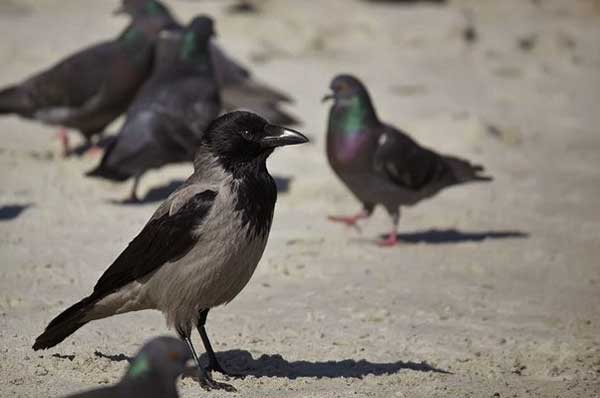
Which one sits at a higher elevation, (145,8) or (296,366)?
(145,8)

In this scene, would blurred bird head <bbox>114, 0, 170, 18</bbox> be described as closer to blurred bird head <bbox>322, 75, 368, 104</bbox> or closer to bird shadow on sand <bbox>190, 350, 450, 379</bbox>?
blurred bird head <bbox>322, 75, 368, 104</bbox>

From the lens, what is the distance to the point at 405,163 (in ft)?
28.5

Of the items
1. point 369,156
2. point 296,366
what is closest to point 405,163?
point 369,156

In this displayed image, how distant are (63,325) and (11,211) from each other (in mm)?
3583

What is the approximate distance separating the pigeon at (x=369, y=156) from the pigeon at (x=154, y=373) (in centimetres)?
455

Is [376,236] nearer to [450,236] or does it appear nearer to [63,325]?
[450,236]

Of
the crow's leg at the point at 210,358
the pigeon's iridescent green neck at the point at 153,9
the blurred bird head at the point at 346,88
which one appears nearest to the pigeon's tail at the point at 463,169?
the blurred bird head at the point at 346,88

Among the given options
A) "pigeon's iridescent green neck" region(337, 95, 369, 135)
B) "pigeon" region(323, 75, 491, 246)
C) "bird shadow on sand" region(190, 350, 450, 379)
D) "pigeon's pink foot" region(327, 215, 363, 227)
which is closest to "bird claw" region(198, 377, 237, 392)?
"bird shadow on sand" region(190, 350, 450, 379)

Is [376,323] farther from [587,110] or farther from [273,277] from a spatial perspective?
[587,110]

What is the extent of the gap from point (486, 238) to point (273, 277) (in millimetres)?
2205

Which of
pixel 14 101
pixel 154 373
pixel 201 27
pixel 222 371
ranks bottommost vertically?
pixel 14 101

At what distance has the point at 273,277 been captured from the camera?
7555 millimetres

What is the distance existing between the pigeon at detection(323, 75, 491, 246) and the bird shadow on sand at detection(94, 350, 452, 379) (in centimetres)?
279

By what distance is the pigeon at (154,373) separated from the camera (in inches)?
157
